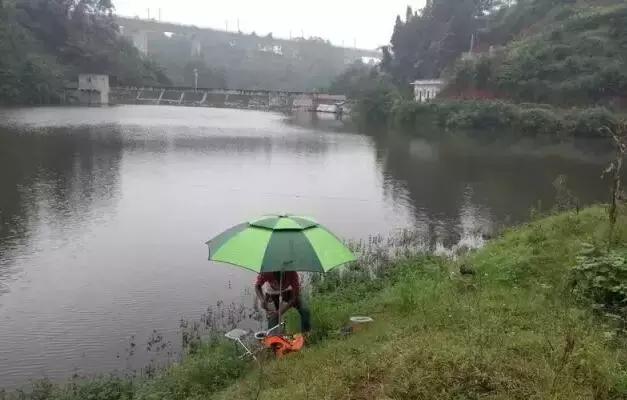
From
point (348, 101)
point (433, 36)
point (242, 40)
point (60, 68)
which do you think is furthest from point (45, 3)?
point (242, 40)

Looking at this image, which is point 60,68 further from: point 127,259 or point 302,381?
point 302,381

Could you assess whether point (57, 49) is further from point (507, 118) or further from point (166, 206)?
point (166, 206)

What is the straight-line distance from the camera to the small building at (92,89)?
74.8 meters

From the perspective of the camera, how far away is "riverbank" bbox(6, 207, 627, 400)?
4.36m

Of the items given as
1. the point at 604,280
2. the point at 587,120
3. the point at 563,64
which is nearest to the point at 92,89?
the point at 563,64

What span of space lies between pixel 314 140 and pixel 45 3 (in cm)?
4989

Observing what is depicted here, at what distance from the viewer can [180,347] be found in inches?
311

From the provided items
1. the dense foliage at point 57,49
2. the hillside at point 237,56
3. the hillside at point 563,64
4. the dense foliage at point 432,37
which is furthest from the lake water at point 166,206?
the hillside at point 237,56

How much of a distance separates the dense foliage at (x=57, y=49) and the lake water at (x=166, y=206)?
2742 centimetres

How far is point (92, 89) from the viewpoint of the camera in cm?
7519

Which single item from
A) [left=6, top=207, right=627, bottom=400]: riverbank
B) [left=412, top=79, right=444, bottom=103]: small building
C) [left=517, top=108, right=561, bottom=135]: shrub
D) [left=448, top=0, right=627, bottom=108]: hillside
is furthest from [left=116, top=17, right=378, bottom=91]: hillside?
[left=6, top=207, right=627, bottom=400]: riverbank

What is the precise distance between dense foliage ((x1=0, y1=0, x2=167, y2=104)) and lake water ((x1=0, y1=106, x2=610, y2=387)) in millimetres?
27425

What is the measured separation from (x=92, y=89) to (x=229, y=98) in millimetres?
32046

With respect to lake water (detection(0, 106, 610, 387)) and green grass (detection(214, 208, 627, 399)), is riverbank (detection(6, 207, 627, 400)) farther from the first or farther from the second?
lake water (detection(0, 106, 610, 387))
